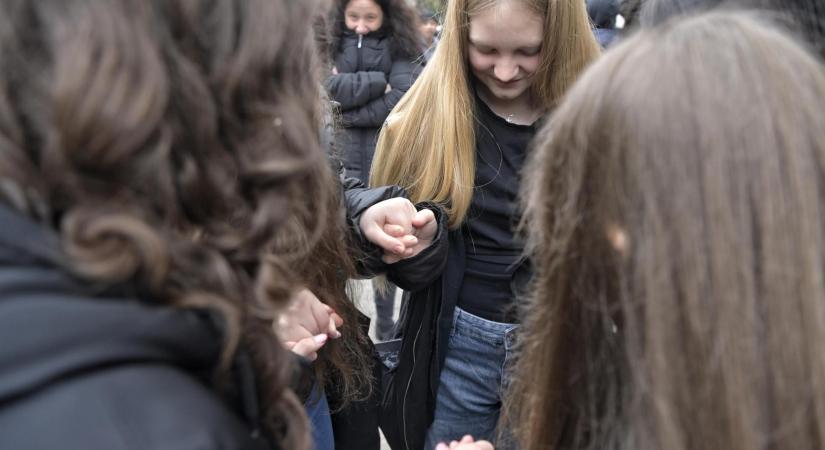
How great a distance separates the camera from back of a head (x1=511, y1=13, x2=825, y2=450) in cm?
74

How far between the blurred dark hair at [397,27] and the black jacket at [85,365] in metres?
3.44

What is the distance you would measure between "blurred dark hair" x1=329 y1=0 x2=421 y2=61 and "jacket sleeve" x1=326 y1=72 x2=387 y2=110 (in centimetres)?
22

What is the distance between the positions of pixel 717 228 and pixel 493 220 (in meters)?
1.05

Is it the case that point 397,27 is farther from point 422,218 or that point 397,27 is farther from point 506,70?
point 422,218

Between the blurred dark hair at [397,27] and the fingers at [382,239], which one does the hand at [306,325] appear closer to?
the fingers at [382,239]

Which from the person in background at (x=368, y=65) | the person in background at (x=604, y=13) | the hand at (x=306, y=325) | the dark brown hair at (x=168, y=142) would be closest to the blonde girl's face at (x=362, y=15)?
the person in background at (x=368, y=65)

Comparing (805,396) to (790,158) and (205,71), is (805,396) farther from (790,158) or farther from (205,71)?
(205,71)

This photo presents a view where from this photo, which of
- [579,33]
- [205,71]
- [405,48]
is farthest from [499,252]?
[405,48]

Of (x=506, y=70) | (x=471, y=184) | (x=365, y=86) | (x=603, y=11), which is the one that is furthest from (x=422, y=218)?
(x=603, y=11)

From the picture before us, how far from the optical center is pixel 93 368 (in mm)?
600

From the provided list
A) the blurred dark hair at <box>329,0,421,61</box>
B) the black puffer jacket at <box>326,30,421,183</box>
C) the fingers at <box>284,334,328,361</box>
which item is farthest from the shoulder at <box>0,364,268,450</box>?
the blurred dark hair at <box>329,0,421,61</box>

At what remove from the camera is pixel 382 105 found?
12.8ft

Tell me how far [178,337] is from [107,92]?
0.26 metres

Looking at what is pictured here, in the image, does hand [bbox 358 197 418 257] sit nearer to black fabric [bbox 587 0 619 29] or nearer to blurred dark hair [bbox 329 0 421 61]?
blurred dark hair [bbox 329 0 421 61]
